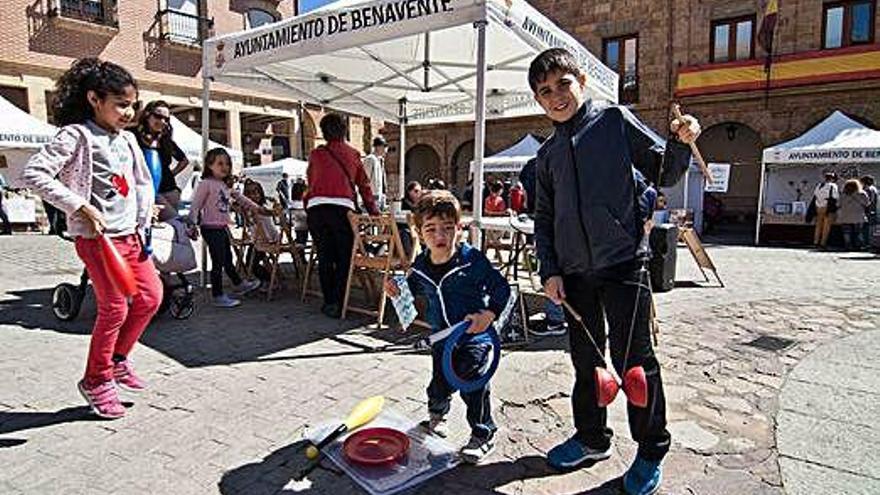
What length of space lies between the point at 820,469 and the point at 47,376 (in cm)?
420

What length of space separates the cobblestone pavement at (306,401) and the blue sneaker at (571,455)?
48mm

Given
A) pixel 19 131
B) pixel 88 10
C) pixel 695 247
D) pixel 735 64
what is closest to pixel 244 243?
pixel 695 247

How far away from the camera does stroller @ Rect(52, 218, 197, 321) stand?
4.55 metres

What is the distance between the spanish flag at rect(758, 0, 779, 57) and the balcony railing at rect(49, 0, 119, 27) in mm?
18451

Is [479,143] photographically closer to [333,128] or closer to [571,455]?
[333,128]

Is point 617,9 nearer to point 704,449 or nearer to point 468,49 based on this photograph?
point 468,49

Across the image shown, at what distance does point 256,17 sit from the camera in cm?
2044

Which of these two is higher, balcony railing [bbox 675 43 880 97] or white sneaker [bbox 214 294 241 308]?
balcony railing [bbox 675 43 880 97]

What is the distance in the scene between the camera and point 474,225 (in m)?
4.43

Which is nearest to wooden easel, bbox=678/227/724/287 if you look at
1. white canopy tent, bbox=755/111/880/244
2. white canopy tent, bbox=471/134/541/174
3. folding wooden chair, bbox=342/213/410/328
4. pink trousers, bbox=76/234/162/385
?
folding wooden chair, bbox=342/213/410/328

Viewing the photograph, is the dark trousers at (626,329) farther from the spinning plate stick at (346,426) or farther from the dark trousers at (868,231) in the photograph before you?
the dark trousers at (868,231)

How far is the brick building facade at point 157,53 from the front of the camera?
15.0 metres

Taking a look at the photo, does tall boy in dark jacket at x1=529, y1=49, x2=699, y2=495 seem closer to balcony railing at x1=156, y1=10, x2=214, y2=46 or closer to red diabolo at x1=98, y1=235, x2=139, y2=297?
red diabolo at x1=98, y1=235, x2=139, y2=297

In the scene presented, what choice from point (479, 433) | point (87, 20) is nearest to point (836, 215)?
point (479, 433)
